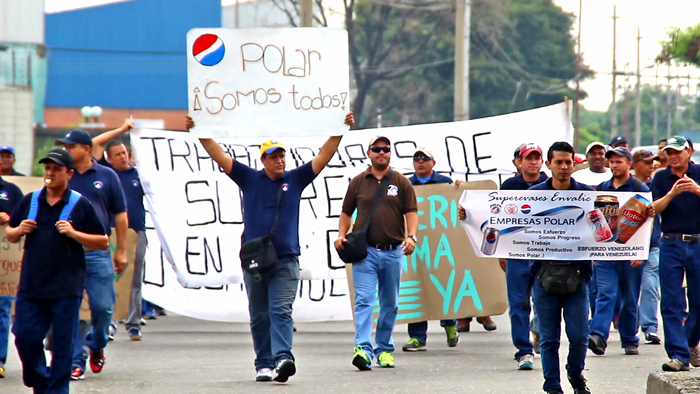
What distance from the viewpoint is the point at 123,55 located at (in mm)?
52688

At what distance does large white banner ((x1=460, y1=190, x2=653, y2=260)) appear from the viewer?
7.18m

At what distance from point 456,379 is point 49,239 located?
3270 millimetres

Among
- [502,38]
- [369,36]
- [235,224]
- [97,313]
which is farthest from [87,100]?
[97,313]

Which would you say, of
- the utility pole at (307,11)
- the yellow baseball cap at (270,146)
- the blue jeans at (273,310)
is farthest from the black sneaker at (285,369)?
the utility pole at (307,11)

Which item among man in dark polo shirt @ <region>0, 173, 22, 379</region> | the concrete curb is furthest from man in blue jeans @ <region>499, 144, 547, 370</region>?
man in dark polo shirt @ <region>0, 173, 22, 379</region>

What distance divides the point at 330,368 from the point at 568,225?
2.76 meters

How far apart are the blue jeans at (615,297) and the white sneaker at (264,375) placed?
3047 mm

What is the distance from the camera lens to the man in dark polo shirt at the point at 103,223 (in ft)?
27.2

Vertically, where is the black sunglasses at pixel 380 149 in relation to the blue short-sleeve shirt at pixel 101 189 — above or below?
above

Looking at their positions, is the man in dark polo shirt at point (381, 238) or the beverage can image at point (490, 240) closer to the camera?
the beverage can image at point (490, 240)

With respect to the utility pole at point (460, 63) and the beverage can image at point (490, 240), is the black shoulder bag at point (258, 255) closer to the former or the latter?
the beverage can image at point (490, 240)

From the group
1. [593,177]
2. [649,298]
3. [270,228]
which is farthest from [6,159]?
[649,298]

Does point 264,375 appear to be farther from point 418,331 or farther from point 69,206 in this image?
point 418,331

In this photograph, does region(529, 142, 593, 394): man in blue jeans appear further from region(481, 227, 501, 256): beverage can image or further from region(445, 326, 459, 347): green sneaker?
region(445, 326, 459, 347): green sneaker
